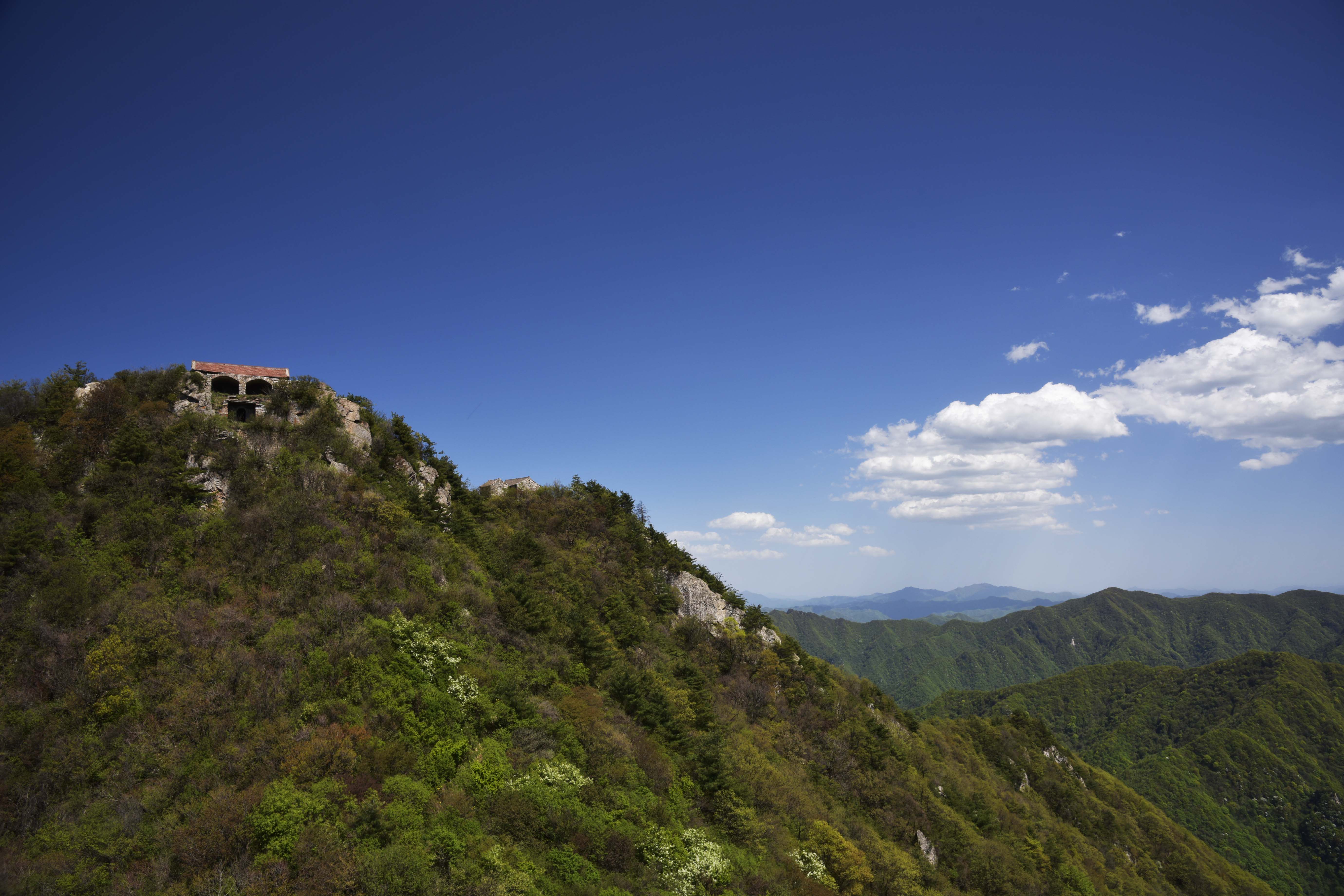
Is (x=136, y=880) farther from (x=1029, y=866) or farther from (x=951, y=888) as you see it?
(x=1029, y=866)

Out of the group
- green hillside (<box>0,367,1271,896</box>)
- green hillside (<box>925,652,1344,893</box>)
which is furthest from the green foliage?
green hillside (<box>925,652,1344,893</box>)

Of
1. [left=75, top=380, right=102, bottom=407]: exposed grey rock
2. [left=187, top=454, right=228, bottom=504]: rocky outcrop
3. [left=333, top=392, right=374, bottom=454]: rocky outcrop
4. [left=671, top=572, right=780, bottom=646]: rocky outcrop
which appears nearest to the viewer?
[left=187, top=454, right=228, bottom=504]: rocky outcrop

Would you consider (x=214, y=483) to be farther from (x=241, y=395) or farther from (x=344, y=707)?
(x=344, y=707)

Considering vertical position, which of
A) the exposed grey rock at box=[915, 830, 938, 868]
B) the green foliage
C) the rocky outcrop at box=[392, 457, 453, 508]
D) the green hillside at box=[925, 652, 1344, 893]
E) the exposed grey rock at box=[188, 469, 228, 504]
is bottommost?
the green hillside at box=[925, 652, 1344, 893]

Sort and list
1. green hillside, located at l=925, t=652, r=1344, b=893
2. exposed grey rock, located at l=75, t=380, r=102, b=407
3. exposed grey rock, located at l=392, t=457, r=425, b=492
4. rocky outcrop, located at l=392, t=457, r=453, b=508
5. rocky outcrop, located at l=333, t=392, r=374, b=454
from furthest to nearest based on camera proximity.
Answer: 1. green hillside, located at l=925, t=652, r=1344, b=893
2. rocky outcrop, located at l=392, t=457, r=453, b=508
3. exposed grey rock, located at l=392, t=457, r=425, b=492
4. rocky outcrop, located at l=333, t=392, r=374, b=454
5. exposed grey rock, located at l=75, t=380, r=102, b=407

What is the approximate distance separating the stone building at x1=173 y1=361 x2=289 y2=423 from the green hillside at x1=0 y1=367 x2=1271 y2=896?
70cm

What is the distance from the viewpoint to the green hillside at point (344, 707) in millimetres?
13773

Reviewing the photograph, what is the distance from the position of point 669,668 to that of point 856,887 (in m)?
15.0

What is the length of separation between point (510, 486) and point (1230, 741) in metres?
179

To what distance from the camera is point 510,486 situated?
47.9m

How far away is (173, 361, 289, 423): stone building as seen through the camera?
27.2m

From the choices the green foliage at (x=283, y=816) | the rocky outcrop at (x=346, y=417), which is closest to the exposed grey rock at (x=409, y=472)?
the rocky outcrop at (x=346, y=417)

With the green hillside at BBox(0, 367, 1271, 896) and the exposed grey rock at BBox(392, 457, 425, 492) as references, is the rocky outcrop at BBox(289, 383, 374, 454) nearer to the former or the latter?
the green hillside at BBox(0, 367, 1271, 896)

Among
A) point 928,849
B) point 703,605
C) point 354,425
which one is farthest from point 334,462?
point 928,849
